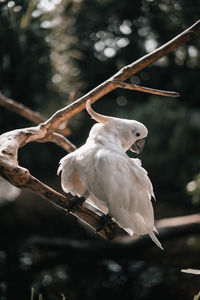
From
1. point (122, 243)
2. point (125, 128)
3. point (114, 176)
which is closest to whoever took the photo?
point (114, 176)

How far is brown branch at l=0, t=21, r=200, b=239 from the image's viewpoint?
3.34 feet

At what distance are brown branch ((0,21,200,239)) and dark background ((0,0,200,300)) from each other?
1.93ft

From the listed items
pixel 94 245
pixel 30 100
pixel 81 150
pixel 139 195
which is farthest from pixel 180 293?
pixel 30 100

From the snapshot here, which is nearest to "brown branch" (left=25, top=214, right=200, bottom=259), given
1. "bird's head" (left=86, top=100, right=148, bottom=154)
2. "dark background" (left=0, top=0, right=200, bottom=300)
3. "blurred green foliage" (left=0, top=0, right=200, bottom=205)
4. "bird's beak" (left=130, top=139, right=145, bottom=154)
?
"dark background" (left=0, top=0, right=200, bottom=300)

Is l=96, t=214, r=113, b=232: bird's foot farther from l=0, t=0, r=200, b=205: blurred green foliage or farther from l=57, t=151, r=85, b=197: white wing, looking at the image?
l=0, t=0, r=200, b=205: blurred green foliage

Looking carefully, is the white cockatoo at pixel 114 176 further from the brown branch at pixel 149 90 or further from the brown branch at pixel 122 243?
the brown branch at pixel 122 243

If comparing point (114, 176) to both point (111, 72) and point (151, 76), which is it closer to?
A: point (151, 76)

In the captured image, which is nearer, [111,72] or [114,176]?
[114,176]

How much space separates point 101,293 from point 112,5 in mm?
4196

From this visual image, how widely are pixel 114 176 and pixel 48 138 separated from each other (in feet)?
1.58

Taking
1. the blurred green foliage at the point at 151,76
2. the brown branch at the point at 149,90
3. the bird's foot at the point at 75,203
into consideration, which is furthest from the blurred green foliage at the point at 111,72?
the bird's foot at the point at 75,203

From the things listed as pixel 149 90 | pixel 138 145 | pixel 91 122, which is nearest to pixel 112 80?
pixel 149 90

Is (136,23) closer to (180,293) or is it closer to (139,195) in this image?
(180,293)

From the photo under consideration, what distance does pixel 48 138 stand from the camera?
1516 millimetres
